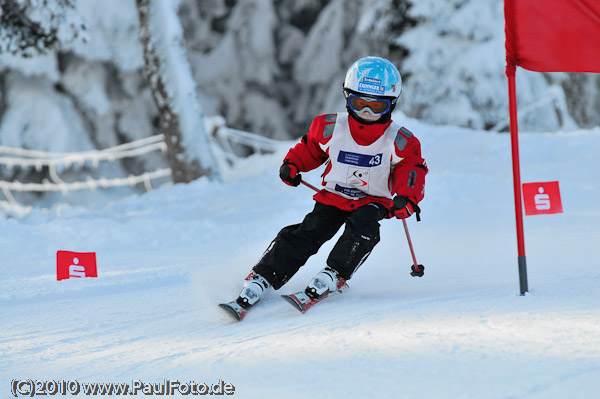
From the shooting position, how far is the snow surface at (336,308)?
2.00 m

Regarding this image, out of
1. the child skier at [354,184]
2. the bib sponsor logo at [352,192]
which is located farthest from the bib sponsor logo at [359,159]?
the bib sponsor logo at [352,192]

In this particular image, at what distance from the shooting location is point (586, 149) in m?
8.36

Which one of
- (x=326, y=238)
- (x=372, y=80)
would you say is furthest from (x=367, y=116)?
(x=326, y=238)

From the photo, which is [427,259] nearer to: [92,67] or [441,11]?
[441,11]

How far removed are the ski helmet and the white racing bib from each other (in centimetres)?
14

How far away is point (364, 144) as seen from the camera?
11.4 ft

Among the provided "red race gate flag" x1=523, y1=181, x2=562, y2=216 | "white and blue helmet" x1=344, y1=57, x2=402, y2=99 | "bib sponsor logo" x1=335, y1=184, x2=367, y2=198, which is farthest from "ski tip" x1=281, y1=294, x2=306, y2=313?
"red race gate flag" x1=523, y1=181, x2=562, y2=216

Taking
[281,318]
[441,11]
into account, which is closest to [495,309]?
[281,318]

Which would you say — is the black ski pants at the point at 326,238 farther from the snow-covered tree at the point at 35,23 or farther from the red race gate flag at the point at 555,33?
the snow-covered tree at the point at 35,23

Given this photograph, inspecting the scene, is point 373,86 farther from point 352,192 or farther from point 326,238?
point 326,238

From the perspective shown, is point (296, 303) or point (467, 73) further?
point (467, 73)

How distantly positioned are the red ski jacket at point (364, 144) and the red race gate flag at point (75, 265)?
1.56m

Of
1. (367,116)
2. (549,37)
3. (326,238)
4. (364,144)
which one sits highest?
(549,37)

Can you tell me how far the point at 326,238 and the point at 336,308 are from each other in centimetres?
60
